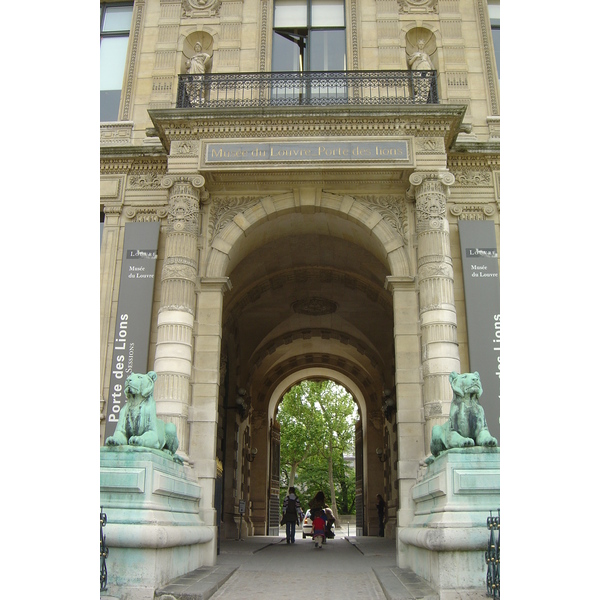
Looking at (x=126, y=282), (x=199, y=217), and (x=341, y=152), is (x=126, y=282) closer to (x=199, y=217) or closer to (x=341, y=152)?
(x=199, y=217)

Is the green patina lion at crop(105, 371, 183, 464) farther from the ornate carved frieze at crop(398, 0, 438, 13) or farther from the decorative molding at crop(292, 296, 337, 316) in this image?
the decorative molding at crop(292, 296, 337, 316)

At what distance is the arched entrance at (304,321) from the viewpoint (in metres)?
13.3

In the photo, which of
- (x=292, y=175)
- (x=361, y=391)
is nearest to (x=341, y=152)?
(x=292, y=175)

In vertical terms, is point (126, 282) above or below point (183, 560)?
above

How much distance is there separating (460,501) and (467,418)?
1.15m

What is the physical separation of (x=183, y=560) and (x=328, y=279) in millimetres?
11785

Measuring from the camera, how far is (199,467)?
11539mm

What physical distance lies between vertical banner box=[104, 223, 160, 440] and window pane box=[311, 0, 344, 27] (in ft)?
23.9

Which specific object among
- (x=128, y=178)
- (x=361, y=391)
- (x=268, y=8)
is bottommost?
(x=361, y=391)

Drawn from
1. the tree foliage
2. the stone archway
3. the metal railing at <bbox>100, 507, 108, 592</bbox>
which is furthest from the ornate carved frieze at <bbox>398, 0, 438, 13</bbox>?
the tree foliage

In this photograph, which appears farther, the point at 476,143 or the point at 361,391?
the point at 361,391

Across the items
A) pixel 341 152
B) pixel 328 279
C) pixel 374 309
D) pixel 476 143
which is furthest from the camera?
pixel 374 309

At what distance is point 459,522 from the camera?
7.48m

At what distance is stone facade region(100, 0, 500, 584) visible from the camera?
1184cm
